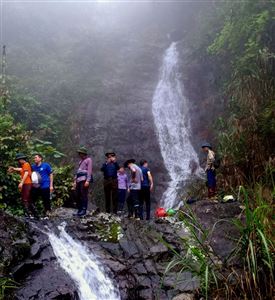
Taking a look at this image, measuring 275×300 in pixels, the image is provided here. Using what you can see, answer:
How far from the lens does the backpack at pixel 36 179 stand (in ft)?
28.0

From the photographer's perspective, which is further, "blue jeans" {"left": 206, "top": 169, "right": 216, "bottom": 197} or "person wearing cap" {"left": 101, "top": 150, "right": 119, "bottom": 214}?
"person wearing cap" {"left": 101, "top": 150, "right": 119, "bottom": 214}

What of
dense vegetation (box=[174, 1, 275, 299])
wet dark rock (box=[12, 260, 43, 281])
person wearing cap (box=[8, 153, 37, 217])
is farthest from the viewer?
person wearing cap (box=[8, 153, 37, 217])

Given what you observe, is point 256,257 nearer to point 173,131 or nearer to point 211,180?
point 211,180

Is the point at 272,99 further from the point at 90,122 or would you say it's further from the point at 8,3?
the point at 8,3

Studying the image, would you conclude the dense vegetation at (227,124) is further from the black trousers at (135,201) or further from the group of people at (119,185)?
the black trousers at (135,201)

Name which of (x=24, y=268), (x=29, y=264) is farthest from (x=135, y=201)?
(x=24, y=268)

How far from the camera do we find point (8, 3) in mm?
28094

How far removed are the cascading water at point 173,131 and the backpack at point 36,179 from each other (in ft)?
21.6

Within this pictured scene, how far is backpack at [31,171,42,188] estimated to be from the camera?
8.52 m

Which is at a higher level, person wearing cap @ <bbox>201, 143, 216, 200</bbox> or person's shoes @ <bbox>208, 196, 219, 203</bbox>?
A: person wearing cap @ <bbox>201, 143, 216, 200</bbox>

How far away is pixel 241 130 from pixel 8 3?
22640mm

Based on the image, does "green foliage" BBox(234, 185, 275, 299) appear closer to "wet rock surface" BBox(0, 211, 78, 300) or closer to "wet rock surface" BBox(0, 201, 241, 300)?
"wet rock surface" BBox(0, 201, 241, 300)

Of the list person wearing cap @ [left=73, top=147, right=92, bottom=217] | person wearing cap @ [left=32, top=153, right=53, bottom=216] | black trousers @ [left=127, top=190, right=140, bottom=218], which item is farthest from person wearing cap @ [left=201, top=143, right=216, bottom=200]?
person wearing cap @ [left=32, top=153, right=53, bottom=216]

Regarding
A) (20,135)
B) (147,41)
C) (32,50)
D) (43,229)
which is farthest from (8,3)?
(43,229)
